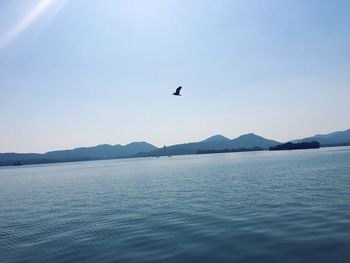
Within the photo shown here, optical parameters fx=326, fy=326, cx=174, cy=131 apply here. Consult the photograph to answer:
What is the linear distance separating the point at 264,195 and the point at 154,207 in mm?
14919

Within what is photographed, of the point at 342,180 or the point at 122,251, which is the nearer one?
the point at 122,251

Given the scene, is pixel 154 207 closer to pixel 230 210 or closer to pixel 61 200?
pixel 230 210

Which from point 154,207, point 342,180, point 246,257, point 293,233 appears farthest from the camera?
point 342,180

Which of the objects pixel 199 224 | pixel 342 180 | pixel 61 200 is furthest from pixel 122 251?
pixel 342 180

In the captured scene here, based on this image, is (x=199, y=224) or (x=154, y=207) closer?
(x=199, y=224)

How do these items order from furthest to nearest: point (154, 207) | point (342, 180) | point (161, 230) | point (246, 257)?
point (342, 180) → point (154, 207) → point (161, 230) → point (246, 257)

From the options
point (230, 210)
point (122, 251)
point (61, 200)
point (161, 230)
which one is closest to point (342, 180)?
point (230, 210)

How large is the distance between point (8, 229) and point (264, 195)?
31195mm

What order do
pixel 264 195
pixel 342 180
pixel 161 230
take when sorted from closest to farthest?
pixel 161 230 → pixel 264 195 → pixel 342 180

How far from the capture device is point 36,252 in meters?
25.6

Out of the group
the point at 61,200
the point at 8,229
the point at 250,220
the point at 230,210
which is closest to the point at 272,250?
the point at 250,220

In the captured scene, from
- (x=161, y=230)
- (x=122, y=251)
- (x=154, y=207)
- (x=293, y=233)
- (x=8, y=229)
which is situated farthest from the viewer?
(x=154, y=207)

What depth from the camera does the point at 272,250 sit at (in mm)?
21766

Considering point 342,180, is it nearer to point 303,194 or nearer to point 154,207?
point 303,194
